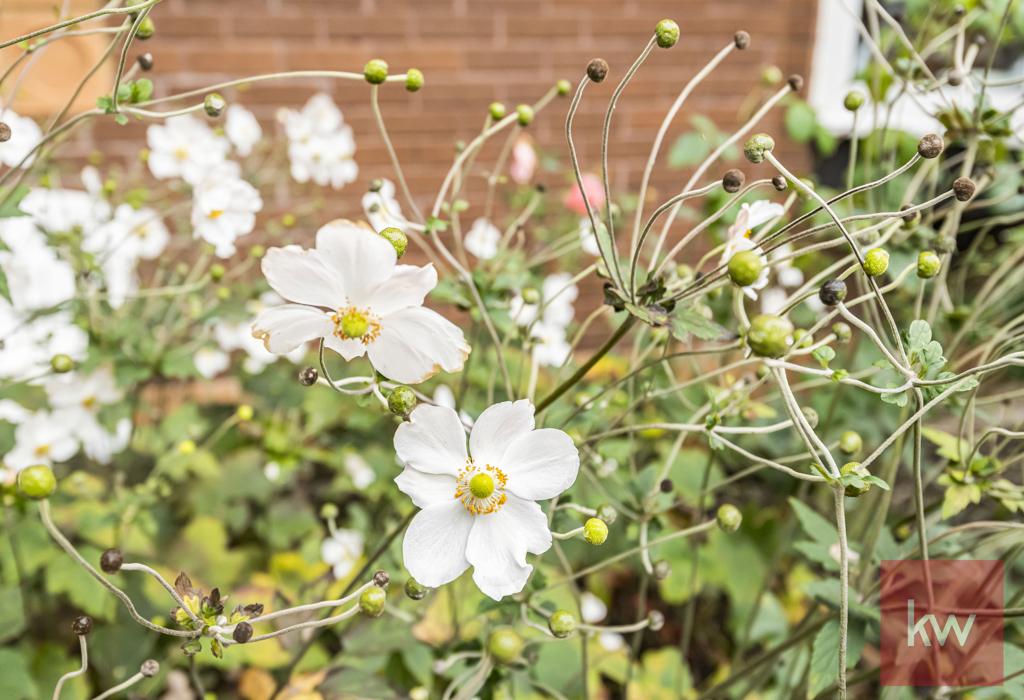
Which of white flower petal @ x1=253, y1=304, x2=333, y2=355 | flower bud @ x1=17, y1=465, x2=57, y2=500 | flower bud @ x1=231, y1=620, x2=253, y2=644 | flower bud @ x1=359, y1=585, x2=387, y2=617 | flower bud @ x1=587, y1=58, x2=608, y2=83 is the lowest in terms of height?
flower bud @ x1=359, y1=585, x2=387, y2=617

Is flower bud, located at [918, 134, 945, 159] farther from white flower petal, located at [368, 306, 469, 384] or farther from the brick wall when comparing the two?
the brick wall

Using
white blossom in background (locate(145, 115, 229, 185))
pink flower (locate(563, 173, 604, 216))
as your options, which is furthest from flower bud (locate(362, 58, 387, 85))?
pink flower (locate(563, 173, 604, 216))

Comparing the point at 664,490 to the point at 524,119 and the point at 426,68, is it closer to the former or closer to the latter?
the point at 524,119

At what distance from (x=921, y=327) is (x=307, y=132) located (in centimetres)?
99

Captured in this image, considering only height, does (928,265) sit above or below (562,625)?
above

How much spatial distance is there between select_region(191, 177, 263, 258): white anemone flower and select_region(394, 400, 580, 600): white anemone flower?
467mm

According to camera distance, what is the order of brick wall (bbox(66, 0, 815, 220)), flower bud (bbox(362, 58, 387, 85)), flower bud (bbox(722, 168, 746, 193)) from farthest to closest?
brick wall (bbox(66, 0, 815, 220))
flower bud (bbox(362, 58, 387, 85))
flower bud (bbox(722, 168, 746, 193))

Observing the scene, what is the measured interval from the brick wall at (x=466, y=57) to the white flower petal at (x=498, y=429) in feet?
5.94

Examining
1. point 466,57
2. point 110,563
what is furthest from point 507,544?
point 466,57

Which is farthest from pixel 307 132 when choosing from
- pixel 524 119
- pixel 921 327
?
pixel 921 327

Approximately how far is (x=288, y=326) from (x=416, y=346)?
9 centimetres

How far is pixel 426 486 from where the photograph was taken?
59 centimetres

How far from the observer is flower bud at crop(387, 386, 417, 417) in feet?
1.87

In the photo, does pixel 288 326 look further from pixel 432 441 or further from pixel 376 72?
pixel 376 72
